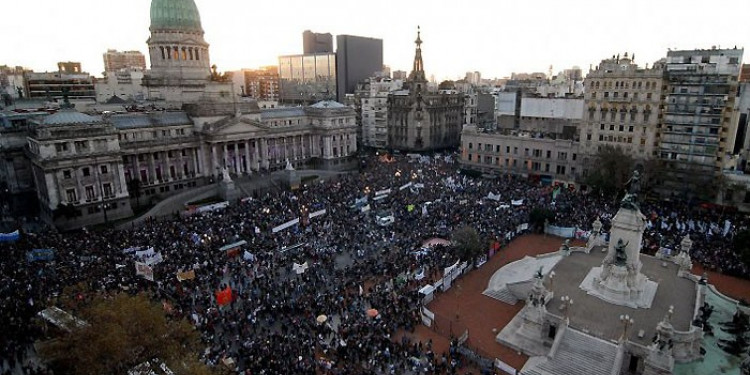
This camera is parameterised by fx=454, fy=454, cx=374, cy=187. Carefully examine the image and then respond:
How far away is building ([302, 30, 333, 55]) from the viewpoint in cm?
17762

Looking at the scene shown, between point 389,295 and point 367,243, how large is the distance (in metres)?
Result: 9.88

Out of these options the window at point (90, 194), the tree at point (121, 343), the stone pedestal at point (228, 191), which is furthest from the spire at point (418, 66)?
the tree at point (121, 343)

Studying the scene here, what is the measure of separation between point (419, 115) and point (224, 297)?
65890 millimetres

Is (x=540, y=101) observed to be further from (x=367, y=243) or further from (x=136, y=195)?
(x=136, y=195)

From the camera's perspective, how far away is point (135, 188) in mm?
55781

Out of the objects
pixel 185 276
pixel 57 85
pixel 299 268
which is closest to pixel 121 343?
pixel 185 276

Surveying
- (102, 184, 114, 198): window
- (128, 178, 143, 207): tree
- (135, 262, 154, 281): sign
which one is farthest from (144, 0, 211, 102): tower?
(135, 262, 154, 281): sign

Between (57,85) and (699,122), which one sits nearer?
(699,122)

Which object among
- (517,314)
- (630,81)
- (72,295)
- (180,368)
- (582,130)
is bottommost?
(517,314)

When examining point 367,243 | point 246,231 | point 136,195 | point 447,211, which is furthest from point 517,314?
point 136,195

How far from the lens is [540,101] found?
78.9 m

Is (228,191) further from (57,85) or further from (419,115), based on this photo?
(57,85)

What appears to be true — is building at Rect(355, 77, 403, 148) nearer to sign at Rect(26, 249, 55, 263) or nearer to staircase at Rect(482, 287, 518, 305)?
staircase at Rect(482, 287, 518, 305)

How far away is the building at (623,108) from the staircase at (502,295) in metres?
36.2
